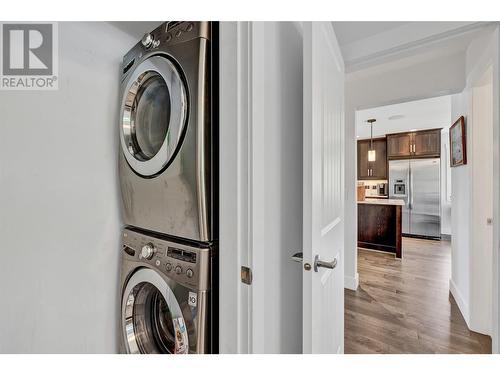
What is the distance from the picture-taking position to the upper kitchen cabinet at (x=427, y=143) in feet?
16.9

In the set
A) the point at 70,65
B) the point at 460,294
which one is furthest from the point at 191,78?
the point at 460,294

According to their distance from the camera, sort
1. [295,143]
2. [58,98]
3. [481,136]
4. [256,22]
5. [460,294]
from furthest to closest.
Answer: [460,294] < [481,136] < [58,98] < [295,143] < [256,22]

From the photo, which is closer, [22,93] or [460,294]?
[22,93]

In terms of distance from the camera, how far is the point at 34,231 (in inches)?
48.2

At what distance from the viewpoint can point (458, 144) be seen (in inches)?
96.5

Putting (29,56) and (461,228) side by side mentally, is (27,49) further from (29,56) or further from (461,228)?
(461,228)

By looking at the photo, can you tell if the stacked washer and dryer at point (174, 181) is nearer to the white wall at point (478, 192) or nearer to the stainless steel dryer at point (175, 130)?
the stainless steel dryer at point (175, 130)

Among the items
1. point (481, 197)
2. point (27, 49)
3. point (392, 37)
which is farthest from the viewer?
point (481, 197)

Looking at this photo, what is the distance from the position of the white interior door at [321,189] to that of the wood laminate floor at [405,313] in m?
0.85

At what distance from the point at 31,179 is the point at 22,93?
0.40 m

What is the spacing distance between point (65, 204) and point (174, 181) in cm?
72

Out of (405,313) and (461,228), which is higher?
(461,228)

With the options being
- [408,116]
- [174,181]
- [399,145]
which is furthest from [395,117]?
[174,181]

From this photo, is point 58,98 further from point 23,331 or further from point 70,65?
point 23,331
